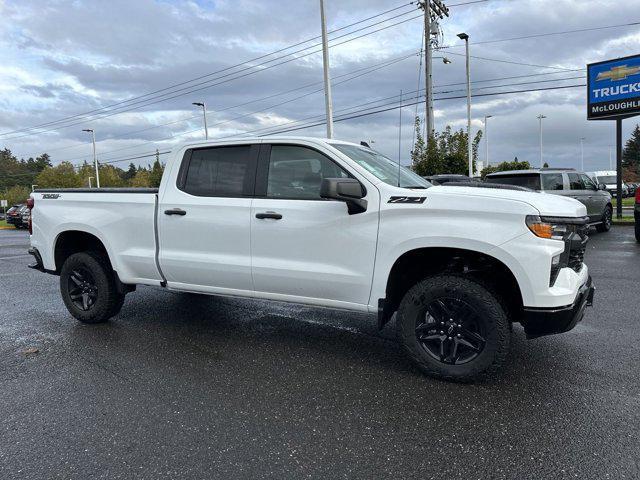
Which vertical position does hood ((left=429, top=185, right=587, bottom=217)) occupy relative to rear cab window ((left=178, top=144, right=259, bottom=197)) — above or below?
Answer: below

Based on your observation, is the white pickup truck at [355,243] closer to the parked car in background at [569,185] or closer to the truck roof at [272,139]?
the truck roof at [272,139]

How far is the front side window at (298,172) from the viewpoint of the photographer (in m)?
4.30

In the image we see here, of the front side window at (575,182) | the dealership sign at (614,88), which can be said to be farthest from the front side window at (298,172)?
the dealership sign at (614,88)

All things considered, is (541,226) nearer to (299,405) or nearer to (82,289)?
(299,405)

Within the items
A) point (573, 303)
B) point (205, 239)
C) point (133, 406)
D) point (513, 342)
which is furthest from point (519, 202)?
point (133, 406)

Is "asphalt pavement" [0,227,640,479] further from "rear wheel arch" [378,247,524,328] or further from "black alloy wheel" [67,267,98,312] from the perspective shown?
"rear wheel arch" [378,247,524,328]

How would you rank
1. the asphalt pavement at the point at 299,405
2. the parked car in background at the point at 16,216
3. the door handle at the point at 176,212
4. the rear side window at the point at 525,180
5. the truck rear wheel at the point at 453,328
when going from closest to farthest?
the asphalt pavement at the point at 299,405 → the truck rear wheel at the point at 453,328 → the door handle at the point at 176,212 → the rear side window at the point at 525,180 → the parked car in background at the point at 16,216

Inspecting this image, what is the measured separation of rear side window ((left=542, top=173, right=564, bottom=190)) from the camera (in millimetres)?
12508

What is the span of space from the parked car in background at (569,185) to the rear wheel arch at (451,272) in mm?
8981

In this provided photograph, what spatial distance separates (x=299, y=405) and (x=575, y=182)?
1254 centimetres

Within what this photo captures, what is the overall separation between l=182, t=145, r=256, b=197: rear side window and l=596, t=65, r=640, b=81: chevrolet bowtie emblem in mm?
17178

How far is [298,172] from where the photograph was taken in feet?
14.6

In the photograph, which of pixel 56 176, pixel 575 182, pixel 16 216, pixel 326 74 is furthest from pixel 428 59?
pixel 56 176

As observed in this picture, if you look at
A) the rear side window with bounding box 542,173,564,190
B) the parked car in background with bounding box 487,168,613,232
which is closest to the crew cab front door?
the parked car in background with bounding box 487,168,613,232
